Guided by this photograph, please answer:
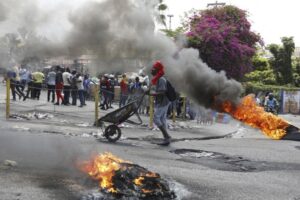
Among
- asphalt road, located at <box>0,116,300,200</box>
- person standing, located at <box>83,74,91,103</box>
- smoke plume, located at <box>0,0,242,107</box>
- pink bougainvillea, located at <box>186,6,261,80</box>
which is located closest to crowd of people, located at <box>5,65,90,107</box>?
person standing, located at <box>83,74,91,103</box>

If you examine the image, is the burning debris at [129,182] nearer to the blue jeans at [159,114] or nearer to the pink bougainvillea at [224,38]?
the blue jeans at [159,114]

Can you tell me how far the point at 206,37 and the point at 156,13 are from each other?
41.5ft

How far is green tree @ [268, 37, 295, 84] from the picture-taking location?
118ft

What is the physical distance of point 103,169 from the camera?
6.55m

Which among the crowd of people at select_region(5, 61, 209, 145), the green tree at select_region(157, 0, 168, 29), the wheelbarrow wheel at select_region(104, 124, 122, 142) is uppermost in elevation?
the green tree at select_region(157, 0, 168, 29)

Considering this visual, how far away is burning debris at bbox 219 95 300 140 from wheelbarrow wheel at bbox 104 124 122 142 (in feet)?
8.31

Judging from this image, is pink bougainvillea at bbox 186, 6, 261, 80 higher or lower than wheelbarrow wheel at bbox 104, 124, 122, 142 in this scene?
higher

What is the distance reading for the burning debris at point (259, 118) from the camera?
1175cm

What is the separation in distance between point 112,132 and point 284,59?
27.4 meters

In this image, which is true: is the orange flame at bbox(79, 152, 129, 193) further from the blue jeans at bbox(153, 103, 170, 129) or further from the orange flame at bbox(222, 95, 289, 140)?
the orange flame at bbox(222, 95, 289, 140)

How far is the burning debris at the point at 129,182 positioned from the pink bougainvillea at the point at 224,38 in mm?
13333

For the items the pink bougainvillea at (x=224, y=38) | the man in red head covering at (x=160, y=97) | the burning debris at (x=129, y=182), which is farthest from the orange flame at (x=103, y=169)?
the pink bougainvillea at (x=224, y=38)

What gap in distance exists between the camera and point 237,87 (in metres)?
11.3

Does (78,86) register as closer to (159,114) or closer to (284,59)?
(159,114)
